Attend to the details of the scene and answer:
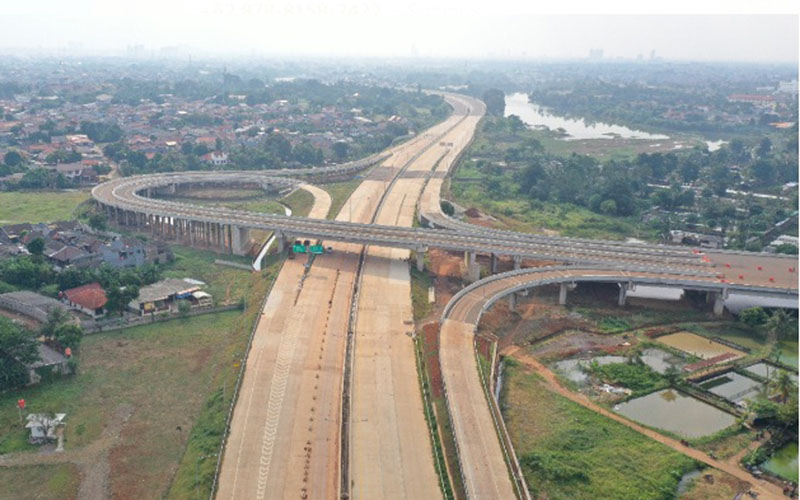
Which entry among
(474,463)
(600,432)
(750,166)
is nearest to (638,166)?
(750,166)

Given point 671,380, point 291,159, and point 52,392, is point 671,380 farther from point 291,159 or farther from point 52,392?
point 291,159

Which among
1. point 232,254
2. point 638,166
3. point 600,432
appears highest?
point 638,166

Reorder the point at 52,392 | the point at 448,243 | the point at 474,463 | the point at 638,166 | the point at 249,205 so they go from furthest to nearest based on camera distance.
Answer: the point at 638,166
the point at 249,205
the point at 448,243
the point at 52,392
the point at 474,463

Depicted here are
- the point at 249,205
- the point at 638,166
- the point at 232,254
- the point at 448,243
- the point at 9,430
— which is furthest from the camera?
the point at 638,166

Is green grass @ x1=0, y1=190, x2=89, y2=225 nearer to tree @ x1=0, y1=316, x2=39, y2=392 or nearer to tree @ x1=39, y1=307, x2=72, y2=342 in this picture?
tree @ x1=39, y1=307, x2=72, y2=342

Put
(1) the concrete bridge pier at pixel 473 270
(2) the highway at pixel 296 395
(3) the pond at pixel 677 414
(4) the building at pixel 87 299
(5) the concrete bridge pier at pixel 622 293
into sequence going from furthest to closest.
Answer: (1) the concrete bridge pier at pixel 473 270 → (5) the concrete bridge pier at pixel 622 293 → (4) the building at pixel 87 299 → (3) the pond at pixel 677 414 → (2) the highway at pixel 296 395

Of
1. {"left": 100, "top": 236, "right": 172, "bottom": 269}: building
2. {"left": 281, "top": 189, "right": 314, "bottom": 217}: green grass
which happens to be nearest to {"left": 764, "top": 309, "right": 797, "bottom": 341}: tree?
{"left": 100, "top": 236, "right": 172, "bottom": 269}: building

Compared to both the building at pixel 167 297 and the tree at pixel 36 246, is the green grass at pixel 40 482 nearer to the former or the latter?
the building at pixel 167 297

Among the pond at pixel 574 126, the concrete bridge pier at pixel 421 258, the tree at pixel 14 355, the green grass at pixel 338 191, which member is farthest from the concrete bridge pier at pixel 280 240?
the pond at pixel 574 126
